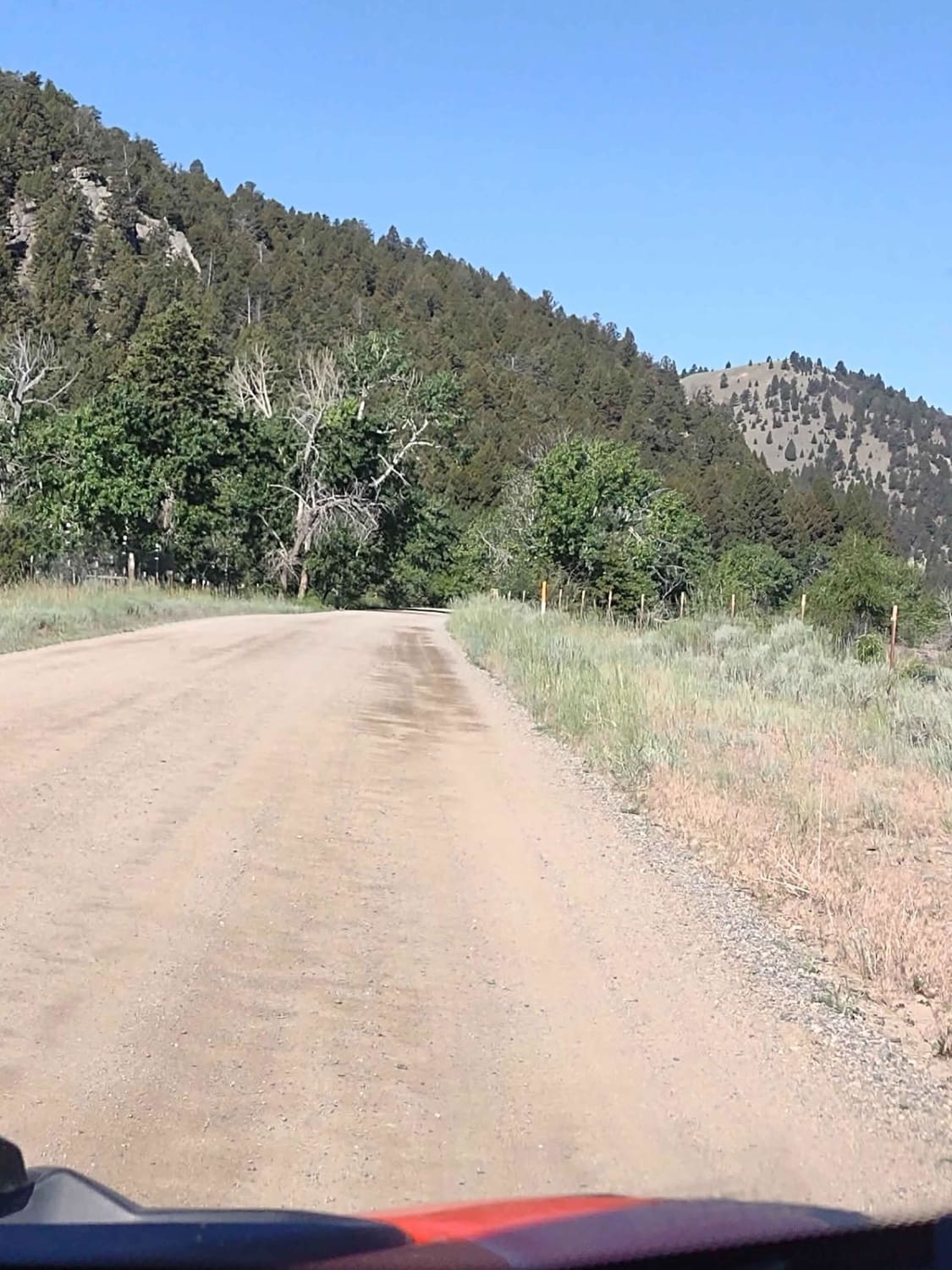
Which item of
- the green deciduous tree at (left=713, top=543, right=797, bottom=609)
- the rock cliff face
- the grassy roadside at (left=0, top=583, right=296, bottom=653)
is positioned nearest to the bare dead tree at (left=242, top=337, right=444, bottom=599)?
the green deciduous tree at (left=713, top=543, right=797, bottom=609)

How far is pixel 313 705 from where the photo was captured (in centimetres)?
1375

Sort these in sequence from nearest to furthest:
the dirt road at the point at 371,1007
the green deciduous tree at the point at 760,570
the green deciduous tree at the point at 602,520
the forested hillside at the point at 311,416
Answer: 1. the dirt road at the point at 371,1007
2. the green deciduous tree at the point at 602,520
3. the forested hillside at the point at 311,416
4. the green deciduous tree at the point at 760,570

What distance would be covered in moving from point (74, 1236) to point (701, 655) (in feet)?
67.7

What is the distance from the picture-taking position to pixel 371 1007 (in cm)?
503

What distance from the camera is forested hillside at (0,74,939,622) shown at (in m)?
44.5

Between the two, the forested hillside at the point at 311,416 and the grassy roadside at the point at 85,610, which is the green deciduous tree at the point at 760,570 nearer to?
the forested hillside at the point at 311,416

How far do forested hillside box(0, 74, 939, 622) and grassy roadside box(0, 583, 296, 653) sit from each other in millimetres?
3523

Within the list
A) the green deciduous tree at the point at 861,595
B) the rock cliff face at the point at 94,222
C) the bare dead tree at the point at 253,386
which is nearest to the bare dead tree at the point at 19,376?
the bare dead tree at the point at 253,386

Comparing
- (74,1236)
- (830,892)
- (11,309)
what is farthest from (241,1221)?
(11,309)

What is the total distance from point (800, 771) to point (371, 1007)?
6126 millimetres

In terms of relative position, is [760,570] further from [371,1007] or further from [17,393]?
[371,1007]

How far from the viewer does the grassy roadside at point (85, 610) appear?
2155cm

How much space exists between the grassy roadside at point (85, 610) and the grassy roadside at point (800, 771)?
8080 millimetres

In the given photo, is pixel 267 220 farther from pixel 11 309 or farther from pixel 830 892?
pixel 830 892
